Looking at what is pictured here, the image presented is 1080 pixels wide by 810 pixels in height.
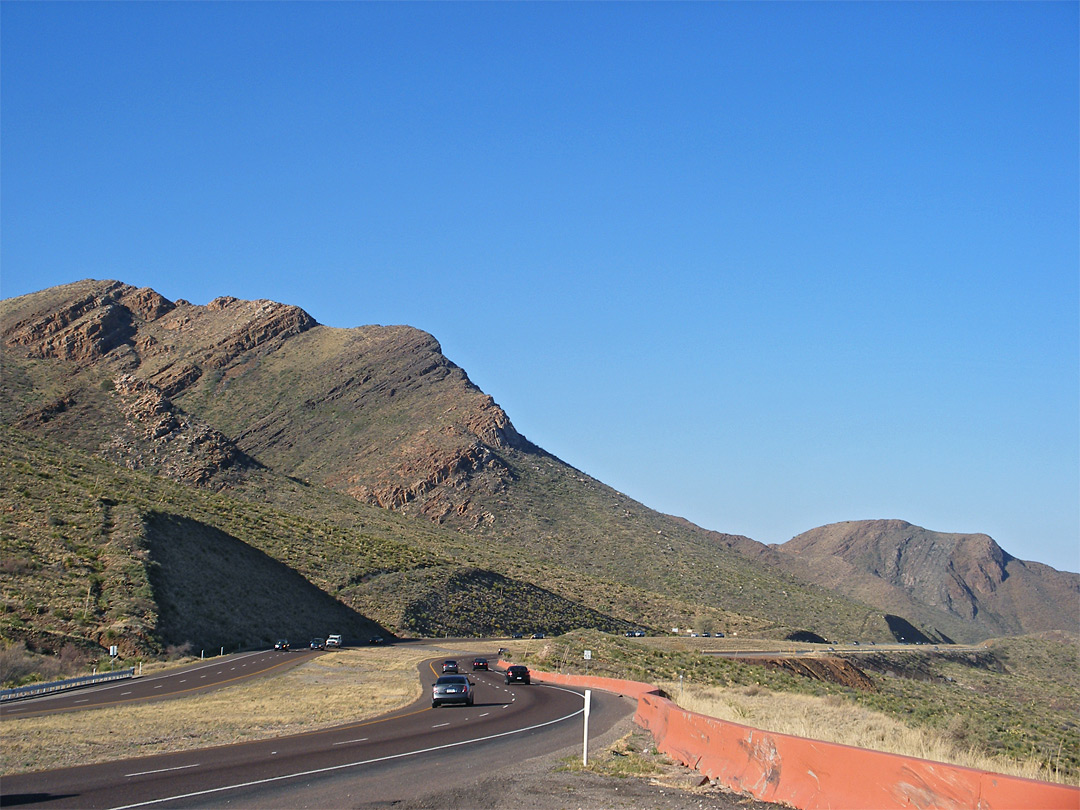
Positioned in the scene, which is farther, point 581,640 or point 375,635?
point 375,635

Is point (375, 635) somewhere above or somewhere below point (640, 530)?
below

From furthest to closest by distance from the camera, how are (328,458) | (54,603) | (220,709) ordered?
(328,458) < (54,603) < (220,709)

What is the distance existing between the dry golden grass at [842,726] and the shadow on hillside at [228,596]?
35.2 metres

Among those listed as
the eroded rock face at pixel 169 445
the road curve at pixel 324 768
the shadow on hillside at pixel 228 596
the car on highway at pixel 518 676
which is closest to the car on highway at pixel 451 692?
the road curve at pixel 324 768

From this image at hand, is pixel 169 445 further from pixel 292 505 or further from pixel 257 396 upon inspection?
pixel 257 396

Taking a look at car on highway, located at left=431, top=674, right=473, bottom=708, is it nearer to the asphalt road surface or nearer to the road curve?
the road curve

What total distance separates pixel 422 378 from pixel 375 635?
216 feet

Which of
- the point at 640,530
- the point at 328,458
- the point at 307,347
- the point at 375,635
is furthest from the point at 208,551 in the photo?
the point at 307,347

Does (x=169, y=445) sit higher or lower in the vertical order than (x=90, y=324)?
lower

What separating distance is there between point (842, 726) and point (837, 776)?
10.1m

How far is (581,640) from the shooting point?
54062 millimetres

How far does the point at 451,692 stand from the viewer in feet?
90.8

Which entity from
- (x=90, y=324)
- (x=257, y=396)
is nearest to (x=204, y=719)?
(x=257, y=396)

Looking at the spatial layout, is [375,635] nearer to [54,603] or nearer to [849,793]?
[54,603]
